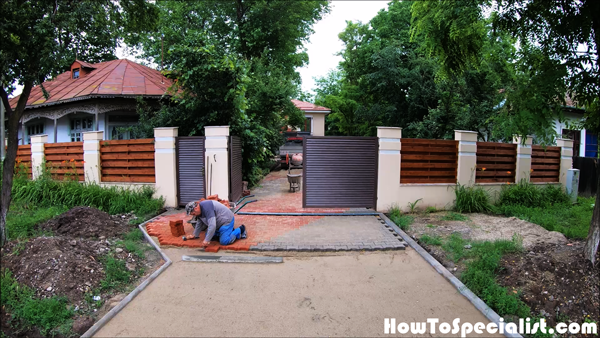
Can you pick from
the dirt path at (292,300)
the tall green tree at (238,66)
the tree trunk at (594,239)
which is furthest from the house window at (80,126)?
the tree trunk at (594,239)

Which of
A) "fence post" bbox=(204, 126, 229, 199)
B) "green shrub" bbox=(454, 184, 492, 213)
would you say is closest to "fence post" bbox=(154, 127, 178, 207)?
"fence post" bbox=(204, 126, 229, 199)

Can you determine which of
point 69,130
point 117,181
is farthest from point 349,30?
point 117,181

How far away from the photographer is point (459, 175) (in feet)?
28.7

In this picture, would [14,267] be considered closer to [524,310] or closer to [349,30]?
[524,310]

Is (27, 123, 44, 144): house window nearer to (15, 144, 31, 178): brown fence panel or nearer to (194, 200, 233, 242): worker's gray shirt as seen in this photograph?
(15, 144, 31, 178): brown fence panel

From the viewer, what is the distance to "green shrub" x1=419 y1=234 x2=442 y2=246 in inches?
238

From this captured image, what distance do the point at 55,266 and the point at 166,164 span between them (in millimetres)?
4705

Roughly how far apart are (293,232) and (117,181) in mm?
5725

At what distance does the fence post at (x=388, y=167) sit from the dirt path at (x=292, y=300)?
2942mm

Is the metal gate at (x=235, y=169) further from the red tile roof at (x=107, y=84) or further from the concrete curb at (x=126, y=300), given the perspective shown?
the red tile roof at (x=107, y=84)

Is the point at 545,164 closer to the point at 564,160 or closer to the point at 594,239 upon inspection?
the point at 564,160

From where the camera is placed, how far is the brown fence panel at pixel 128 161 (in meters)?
9.16

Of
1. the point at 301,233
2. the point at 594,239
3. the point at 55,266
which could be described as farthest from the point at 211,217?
the point at 594,239

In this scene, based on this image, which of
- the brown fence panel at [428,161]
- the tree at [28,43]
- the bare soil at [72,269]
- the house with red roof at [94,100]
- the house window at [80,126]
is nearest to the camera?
the bare soil at [72,269]
